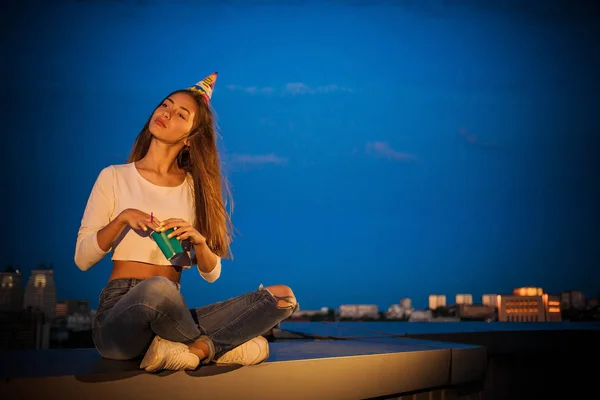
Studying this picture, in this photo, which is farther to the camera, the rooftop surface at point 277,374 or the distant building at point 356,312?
the distant building at point 356,312

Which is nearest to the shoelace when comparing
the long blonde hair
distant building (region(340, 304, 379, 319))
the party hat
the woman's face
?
the long blonde hair

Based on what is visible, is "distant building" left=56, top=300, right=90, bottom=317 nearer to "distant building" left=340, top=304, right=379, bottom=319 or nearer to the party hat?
"distant building" left=340, top=304, right=379, bottom=319

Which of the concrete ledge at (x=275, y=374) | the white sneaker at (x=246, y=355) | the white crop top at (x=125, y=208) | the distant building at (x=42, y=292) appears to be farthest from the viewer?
the distant building at (x=42, y=292)

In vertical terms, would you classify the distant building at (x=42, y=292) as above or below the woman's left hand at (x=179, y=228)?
below

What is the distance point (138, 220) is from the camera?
142cm

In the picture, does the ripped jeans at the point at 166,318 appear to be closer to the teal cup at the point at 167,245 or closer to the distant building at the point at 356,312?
the teal cup at the point at 167,245

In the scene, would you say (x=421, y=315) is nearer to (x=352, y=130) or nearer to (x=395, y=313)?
(x=395, y=313)

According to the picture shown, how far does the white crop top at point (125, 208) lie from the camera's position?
1590 millimetres

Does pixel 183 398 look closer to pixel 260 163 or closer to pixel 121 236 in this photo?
pixel 121 236

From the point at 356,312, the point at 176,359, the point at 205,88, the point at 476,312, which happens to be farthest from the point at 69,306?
the point at 176,359

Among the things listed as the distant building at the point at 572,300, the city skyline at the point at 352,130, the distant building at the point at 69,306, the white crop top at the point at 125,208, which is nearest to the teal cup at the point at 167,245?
the white crop top at the point at 125,208

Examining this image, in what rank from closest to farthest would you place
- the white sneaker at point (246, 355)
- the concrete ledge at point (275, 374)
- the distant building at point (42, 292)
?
the concrete ledge at point (275, 374), the white sneaker at point (246, 355), the distant building at point (42, 292)

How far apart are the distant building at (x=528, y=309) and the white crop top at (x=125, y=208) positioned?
3.04 metres

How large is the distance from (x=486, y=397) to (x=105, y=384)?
1944mm
